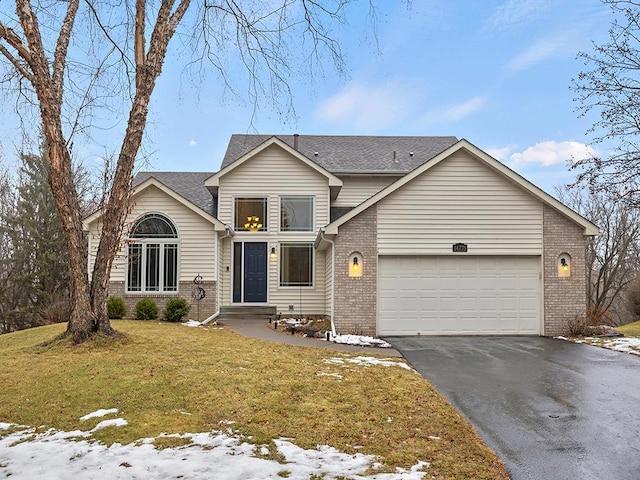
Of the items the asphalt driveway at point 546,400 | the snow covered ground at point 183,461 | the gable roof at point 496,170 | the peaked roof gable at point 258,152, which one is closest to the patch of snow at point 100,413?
the snow covered ground at point 183,461

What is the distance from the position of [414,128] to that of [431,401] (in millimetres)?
19763

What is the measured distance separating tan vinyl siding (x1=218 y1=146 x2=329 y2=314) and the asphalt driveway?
6.13 meters

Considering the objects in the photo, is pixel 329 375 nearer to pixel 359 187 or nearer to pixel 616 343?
pixel 616 343

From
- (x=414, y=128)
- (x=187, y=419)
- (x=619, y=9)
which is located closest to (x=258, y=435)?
(x=187, y=419)

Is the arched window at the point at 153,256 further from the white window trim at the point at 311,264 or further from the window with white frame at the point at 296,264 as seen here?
the window with white frame at the point at 296,264

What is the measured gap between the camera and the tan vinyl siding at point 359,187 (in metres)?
18.2

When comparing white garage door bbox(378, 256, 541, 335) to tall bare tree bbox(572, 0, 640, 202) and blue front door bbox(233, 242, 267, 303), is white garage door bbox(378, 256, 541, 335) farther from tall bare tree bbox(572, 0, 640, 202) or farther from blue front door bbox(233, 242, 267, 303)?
blue front door bbox(233, 242, 267, 303)

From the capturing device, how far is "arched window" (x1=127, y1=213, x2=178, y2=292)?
15.1 meters

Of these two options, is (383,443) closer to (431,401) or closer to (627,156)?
(431,401)

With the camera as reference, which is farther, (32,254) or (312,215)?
(32,254)

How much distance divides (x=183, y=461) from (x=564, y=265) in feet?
37.4

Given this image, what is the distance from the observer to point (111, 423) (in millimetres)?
4758

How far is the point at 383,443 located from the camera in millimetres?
4285

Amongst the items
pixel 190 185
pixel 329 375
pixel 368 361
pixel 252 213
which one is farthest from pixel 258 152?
pixel 329 375
